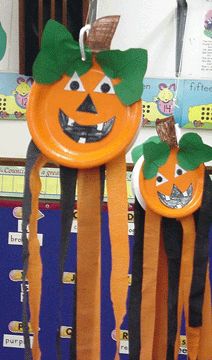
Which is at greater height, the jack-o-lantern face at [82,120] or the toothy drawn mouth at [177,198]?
the jack-o-lantern face at [82,120]

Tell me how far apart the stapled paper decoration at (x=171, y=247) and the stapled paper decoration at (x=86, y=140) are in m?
0.07

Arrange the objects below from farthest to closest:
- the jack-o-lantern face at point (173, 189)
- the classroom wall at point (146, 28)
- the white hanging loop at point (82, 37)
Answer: the classroom wall at point (146, 28) < the jack-o-lantern face at point (173, 189) < the white hanging loop at point (82, 37)

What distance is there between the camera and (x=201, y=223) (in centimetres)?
60

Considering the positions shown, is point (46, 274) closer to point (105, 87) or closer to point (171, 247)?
point (171, 247)

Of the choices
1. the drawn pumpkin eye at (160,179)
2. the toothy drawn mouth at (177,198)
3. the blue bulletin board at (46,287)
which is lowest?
the blue bulletin board at (46,287)

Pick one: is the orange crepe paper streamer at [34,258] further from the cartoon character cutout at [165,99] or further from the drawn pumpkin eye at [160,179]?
the cartoon character cutout at [165,99]

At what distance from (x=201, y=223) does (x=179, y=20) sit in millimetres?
598

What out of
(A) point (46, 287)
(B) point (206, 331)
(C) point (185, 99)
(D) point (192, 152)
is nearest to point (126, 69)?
(D) point (192, 152)

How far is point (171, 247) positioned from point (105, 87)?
0.74 feet

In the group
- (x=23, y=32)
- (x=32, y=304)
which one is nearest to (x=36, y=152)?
(x=32, y=304)

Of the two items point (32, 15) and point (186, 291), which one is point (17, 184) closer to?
point (32, 15)

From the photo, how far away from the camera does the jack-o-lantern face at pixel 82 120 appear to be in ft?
1.71

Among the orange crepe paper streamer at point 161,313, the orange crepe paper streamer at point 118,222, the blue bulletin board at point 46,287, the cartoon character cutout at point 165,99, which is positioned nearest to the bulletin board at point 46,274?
the blue bulletin board at point 46,287

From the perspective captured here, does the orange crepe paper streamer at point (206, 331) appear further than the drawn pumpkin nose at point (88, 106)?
Yes
